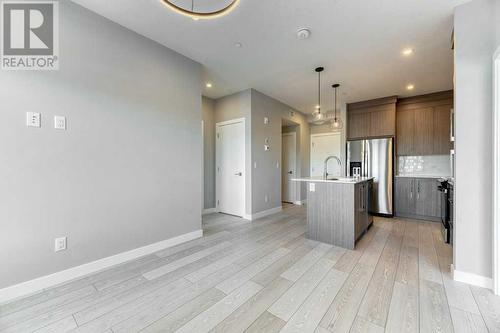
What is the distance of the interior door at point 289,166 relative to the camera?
6016mm

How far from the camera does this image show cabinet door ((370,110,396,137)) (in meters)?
4.54

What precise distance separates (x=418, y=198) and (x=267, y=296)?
4.24 m

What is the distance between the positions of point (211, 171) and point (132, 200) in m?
2.44

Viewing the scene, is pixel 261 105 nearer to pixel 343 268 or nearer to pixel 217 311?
pixel 343 268

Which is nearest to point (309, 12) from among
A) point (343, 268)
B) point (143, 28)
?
point (143, 28)

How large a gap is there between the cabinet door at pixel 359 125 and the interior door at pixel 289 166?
61.2 inches

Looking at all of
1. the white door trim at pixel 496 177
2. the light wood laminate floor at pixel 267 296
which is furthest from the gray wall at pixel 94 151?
the white door trim at pixel 496 177

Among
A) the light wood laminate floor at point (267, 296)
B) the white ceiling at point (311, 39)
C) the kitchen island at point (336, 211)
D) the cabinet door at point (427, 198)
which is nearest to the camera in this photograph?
the light wood laminate floor at point (267, 296)

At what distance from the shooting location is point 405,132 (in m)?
4.63

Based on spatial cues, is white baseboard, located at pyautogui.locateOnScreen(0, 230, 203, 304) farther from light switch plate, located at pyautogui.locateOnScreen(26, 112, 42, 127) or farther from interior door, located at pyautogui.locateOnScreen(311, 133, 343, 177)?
interior door, located at pyautogui.locateOnScreen(311, 133, 343, 177)

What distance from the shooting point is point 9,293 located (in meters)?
1.70

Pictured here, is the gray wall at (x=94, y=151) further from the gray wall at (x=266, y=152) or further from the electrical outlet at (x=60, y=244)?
the gray wall at (x=266, y=152)

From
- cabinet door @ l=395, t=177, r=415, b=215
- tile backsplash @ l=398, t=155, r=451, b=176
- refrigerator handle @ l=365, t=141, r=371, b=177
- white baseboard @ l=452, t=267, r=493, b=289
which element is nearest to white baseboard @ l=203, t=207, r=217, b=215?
refrigerator handle @ l=365, t=141, r=371, b=177

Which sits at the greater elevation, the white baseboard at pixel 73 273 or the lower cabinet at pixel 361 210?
the lower cabinet at pixel 361 210
